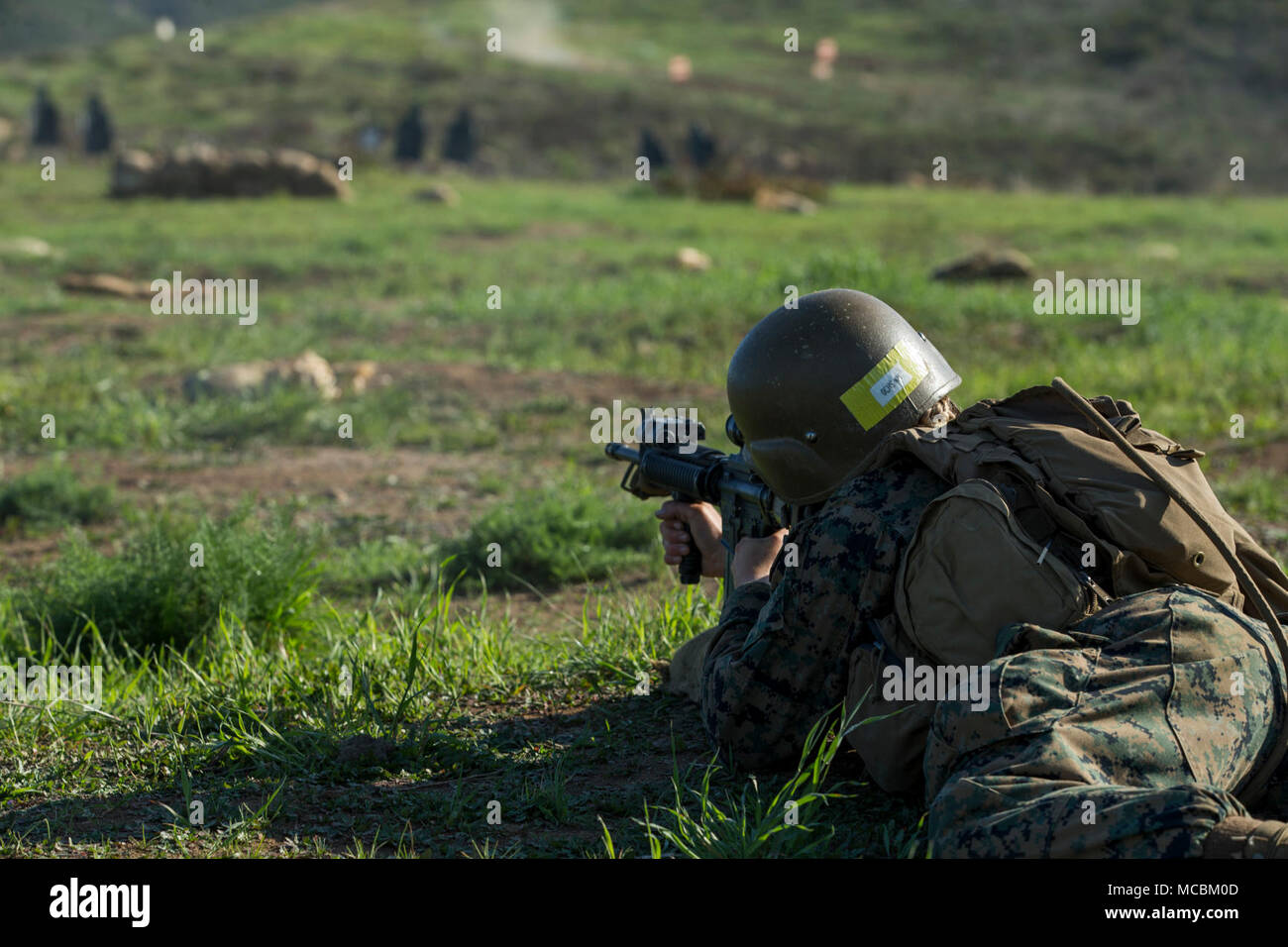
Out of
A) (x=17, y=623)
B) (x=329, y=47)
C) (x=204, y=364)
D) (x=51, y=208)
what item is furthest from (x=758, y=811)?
(x=329, y=47)

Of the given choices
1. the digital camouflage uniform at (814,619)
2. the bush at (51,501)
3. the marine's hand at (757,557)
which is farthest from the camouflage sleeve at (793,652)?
the bush at (51,501)

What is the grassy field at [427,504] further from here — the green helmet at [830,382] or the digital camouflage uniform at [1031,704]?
the green helmet at [830,382]

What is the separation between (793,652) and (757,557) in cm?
53

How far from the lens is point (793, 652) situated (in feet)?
10.3

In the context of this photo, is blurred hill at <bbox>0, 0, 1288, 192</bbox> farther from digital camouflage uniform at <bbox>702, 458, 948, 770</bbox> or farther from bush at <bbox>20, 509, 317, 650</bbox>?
digital camouflage uniform at <bbox>702, 458, 948, 770</bbox>

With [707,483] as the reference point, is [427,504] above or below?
below

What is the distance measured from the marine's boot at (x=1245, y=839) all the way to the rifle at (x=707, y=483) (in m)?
1.31

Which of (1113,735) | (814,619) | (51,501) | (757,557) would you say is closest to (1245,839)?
(1113,735)

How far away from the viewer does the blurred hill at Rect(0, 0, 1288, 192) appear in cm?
3388

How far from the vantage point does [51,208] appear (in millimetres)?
20219

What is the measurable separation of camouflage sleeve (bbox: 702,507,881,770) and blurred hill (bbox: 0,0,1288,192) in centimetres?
2692

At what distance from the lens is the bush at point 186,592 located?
480 cm

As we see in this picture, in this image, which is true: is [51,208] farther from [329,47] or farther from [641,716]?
[329,47]

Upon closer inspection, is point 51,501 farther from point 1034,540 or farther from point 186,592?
point 1034,540
